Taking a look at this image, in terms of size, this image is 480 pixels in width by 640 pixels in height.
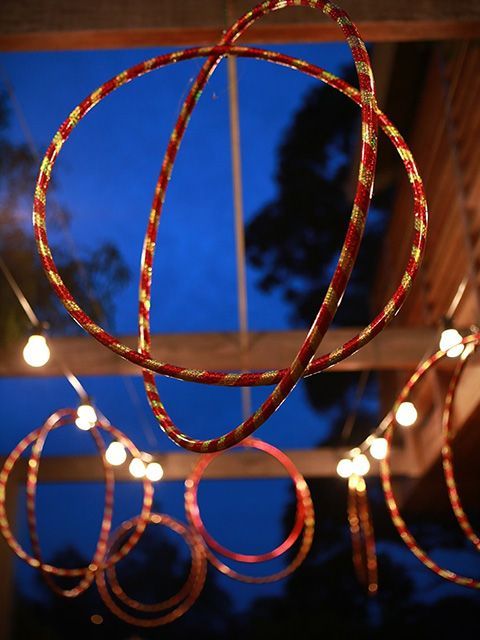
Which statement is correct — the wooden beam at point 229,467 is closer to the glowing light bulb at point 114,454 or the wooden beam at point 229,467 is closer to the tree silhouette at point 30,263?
the tree silhouette at point 30,263

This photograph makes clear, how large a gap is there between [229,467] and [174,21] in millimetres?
6920

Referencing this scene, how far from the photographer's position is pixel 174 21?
4188 mm

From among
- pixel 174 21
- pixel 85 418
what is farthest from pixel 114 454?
pixel 174 21

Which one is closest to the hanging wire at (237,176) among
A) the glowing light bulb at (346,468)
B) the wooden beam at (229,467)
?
the glowing light bulb at (346,468)

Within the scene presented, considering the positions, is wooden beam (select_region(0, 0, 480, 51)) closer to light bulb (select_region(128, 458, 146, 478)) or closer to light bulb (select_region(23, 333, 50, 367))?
light bulb (select_region(23, 333, 50, 367))

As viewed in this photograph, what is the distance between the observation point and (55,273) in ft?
7.44

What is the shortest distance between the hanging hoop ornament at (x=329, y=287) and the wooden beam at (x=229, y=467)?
25.2ft

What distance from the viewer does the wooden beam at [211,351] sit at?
21.7 ft

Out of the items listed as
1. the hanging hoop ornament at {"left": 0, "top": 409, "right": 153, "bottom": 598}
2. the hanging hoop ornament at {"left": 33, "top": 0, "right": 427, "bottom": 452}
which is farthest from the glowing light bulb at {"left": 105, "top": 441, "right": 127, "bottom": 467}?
the hanging hoop ornament at {"left": 33, "top": 0, "right": 427, "bottom": 452}

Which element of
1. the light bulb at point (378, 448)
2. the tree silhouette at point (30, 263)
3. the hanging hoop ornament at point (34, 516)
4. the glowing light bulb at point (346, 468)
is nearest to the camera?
the hanging hoop ornament at point (34, 516)

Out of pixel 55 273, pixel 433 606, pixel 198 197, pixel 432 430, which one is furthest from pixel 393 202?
pixel 198 197

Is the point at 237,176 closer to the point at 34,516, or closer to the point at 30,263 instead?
the point at 34,516

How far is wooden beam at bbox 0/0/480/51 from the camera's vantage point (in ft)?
13.7

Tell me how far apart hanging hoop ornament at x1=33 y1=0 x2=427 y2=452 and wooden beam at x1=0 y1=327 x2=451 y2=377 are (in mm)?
3915
